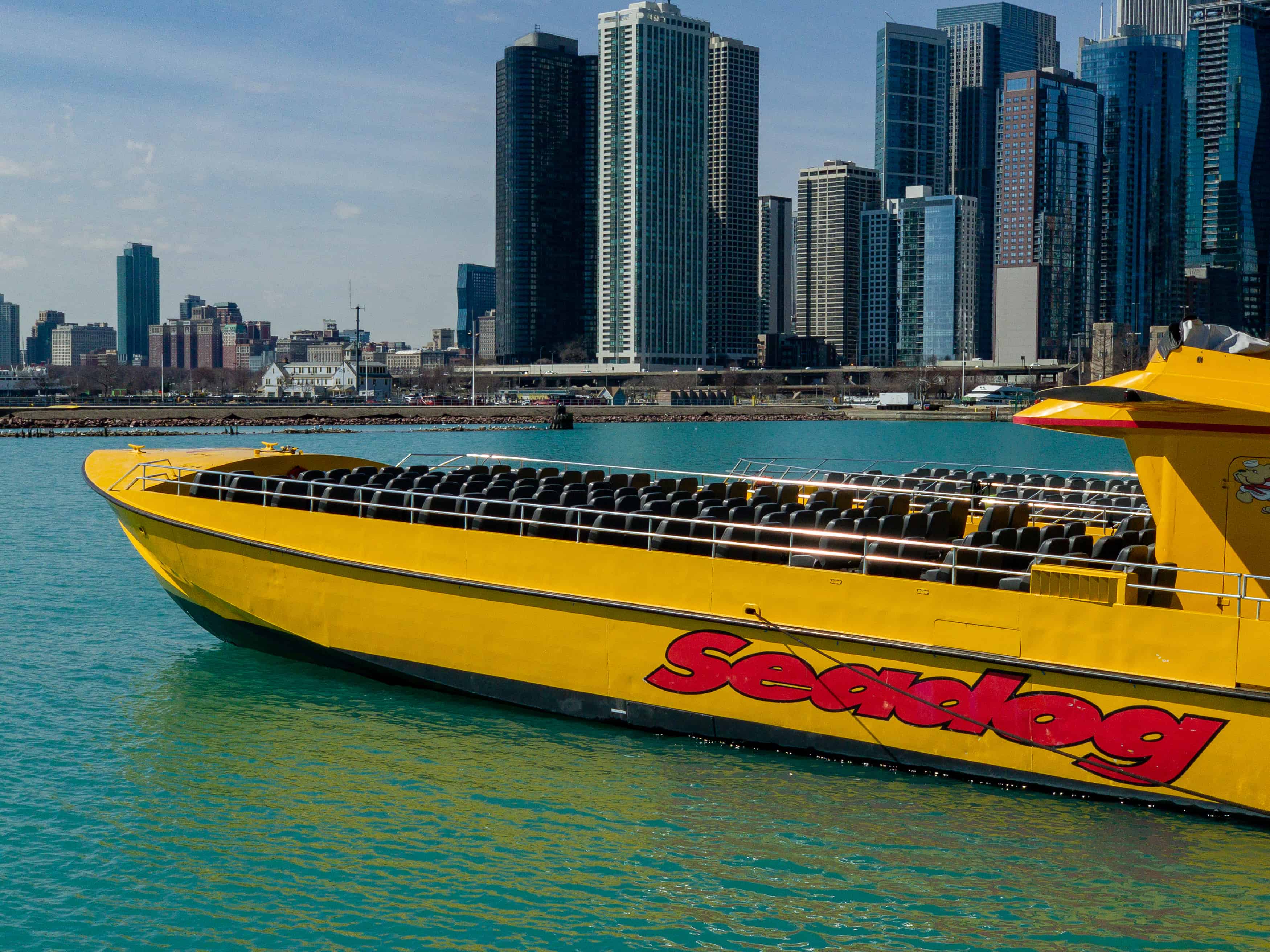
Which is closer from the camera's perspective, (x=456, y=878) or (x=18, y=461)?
(x=456, y=878)

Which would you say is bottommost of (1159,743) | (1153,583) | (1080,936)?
(1080,936)

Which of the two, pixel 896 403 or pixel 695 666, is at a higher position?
pixel 896 403

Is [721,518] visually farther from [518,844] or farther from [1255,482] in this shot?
[1255,482]

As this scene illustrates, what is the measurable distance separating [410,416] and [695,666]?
143471 mm

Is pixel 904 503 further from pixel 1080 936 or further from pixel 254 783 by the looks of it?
pixel 254 783

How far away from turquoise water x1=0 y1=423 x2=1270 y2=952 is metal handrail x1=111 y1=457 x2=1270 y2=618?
8.16ft

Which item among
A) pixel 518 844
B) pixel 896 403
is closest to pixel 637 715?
pixel 518 844

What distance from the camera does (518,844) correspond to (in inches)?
506

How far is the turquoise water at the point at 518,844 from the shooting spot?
11070mm

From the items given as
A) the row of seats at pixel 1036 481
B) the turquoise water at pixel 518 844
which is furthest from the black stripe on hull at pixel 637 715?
the row of seats at pixel 1036 481

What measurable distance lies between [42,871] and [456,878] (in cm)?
428

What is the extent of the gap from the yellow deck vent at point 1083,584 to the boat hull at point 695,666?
0.27 meters

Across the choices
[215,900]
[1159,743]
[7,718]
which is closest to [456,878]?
[215,900]

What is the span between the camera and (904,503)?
62.5 feet
